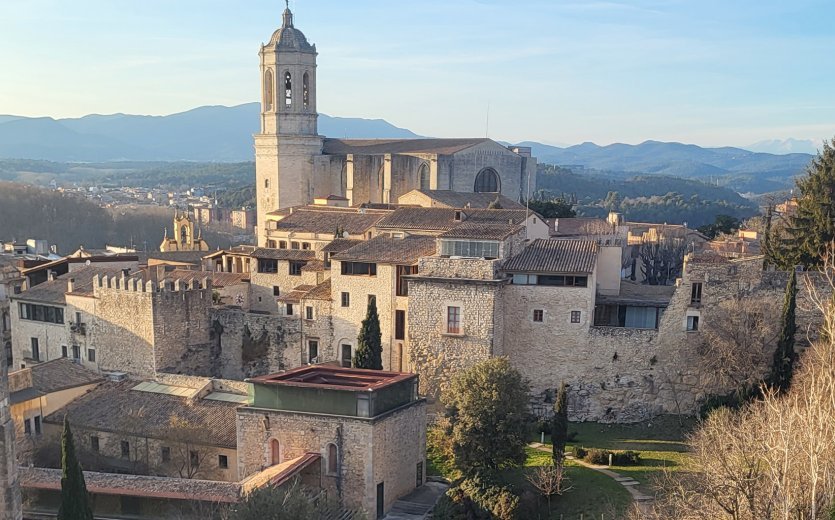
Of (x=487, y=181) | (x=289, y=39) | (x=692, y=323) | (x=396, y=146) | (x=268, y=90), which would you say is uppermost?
(x=289, y=39)

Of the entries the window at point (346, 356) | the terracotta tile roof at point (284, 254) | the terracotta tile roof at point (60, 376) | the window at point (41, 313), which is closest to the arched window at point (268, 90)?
the terracotta tile roof at point (284, 254)

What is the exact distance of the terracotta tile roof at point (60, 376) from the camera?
30500mm

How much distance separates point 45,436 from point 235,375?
28.0ft

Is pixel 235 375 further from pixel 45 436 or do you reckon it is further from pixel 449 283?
pixel 449 283

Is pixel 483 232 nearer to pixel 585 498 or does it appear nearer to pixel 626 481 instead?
pixel 626 481

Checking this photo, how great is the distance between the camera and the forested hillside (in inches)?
4111

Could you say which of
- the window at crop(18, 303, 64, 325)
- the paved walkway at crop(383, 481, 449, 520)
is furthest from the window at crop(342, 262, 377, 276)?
the window at crop(18, 303, 64, 325)

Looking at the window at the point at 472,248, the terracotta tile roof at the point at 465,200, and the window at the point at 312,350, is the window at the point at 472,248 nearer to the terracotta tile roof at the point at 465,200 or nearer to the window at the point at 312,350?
the window at the point at 312,350

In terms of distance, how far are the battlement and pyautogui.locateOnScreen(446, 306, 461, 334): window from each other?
11345mm

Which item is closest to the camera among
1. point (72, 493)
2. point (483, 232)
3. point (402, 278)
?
point (72, 493)

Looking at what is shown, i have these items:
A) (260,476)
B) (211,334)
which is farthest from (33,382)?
(260,476)

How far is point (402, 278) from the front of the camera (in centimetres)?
3238

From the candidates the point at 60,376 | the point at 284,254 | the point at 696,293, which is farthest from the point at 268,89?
the point at 696,293

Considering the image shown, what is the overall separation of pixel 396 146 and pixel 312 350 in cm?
3029
